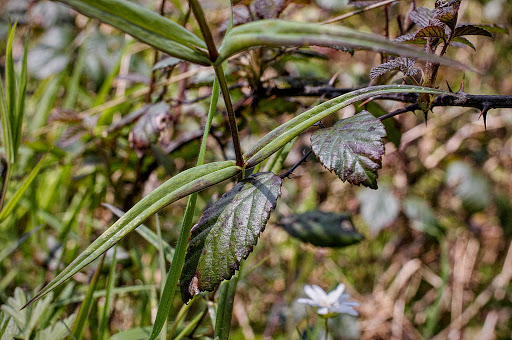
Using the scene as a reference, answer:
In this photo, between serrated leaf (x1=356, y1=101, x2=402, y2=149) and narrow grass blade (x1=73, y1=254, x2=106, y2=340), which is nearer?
narrow grass blade (x1=73, y1=254, x2=106, y2=340)

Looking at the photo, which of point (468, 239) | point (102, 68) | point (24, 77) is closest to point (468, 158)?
point (468, 239)

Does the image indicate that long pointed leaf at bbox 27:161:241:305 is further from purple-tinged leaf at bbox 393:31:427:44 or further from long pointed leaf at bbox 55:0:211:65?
purple-tinged leaf at bbox 393:31:427:44

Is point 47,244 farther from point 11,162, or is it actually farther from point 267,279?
point 267,279

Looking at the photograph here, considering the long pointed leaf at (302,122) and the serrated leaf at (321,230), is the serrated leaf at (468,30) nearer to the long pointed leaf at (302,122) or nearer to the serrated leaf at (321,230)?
the long pointed leaf at (302,122)

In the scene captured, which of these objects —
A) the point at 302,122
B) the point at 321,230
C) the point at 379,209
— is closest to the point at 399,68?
the point at 302,122

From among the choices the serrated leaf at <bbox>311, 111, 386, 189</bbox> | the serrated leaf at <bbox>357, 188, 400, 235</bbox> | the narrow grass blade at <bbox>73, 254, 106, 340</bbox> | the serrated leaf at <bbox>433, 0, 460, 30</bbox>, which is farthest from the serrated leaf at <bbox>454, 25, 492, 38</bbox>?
the serrated leaf at <bbox>357, 188, 400, 235</bbox>

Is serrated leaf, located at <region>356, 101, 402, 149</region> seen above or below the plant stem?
below

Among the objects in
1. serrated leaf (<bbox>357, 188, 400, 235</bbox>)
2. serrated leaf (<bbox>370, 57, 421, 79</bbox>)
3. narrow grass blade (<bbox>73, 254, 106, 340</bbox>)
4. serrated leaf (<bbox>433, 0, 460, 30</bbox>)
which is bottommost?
Result: serrated leaf (<bbox>357, 188, 400, 235</bbox>)
